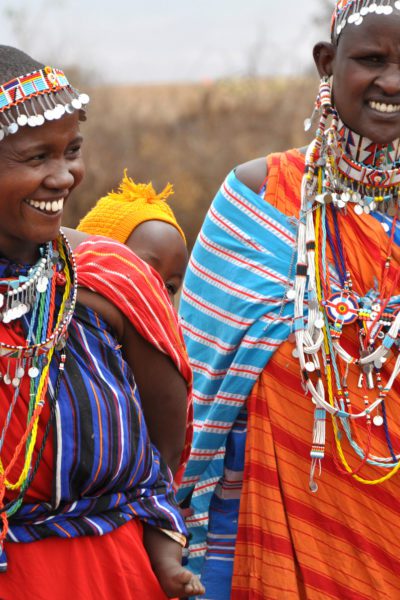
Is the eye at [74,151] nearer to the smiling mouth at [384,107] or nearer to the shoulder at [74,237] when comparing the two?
the shoulder at [74,237]

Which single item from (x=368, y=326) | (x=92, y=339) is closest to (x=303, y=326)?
(x=368, y=326)

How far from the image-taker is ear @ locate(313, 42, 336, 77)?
457cm

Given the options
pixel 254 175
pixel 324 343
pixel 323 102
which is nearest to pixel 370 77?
pixel 323 102

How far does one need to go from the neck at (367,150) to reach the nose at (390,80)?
0.71 feet

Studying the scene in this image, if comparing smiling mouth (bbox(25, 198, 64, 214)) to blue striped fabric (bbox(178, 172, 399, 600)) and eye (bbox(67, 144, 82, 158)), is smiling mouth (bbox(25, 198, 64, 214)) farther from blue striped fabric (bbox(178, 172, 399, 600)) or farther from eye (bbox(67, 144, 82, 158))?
blue striped fabric (bbox(178, 172, 399, 600))

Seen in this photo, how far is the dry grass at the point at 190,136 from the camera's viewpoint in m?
16.8

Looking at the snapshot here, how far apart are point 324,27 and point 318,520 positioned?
17.2 meters

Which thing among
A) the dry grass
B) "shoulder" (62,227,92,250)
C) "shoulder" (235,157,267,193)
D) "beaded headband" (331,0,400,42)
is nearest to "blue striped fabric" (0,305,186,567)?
"shoulder" (62,227,92,250)

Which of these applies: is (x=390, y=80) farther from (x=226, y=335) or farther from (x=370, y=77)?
(x=226, y=335)

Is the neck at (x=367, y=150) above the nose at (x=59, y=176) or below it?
below

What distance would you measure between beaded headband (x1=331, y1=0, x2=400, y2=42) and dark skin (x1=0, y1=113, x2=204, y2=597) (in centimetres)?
167

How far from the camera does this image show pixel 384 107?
439 cm

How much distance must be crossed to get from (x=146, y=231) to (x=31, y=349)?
1906 mm

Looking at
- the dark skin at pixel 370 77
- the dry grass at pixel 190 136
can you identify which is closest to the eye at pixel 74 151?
the dark skin at pixel 370 77
